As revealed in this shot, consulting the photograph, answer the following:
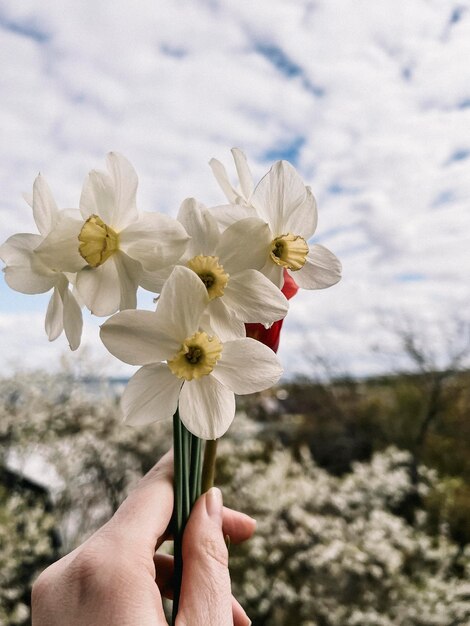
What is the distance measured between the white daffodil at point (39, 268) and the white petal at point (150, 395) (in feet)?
0.33

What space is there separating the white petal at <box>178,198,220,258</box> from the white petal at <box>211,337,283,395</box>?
108 millimetres

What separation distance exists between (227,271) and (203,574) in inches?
15.6

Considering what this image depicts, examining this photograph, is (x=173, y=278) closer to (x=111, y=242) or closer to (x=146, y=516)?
(x=111, y=242)

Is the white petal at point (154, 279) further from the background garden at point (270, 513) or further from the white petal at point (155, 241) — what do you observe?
the background garden at point (270, 513)

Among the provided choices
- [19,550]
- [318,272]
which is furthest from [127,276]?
[19,550]

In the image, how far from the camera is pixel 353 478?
455cm

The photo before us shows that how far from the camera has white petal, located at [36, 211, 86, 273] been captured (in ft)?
1.95

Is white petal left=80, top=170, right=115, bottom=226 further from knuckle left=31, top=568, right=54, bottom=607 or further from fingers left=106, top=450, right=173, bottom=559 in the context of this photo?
knuckle left=31, top=568, right=54, bottom=607

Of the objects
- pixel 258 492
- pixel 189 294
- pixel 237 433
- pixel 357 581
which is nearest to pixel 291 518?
pixel 258 492

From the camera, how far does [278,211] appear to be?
2.22 feet

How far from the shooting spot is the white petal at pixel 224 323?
63 centimetres

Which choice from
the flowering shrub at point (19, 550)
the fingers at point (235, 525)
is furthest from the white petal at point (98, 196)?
the flowering shrub at point (19, 550)

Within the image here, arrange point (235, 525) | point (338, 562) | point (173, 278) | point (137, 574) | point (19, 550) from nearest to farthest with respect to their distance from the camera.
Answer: point (173, 278) → point (137, 574) → point (235, 525) → point (338, 562) → point (19, 550)

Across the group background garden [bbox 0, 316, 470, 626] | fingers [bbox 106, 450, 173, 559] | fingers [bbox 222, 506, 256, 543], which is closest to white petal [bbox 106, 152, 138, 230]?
fingers [bbox 106, 450, 173, 559]
